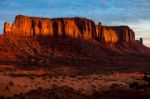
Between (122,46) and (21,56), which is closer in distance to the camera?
(21,56)

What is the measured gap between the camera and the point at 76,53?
102438 millimetres

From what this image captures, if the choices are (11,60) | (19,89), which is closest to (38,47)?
(11,60)

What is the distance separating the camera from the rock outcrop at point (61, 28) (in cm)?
10919

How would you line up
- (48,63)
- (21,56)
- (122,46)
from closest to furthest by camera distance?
(48,63) → (21,56) → (122,46)

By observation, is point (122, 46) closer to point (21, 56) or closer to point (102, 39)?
point (102, 39)

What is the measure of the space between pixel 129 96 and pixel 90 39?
102m

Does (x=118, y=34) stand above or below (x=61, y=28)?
below

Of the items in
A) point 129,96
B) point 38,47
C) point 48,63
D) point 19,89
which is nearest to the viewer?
point 129,96

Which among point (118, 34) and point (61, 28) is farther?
point (118, 34)

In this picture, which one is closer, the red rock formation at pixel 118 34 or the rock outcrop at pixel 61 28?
the rock outcrop at pixel 61 28

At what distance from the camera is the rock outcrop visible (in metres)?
109

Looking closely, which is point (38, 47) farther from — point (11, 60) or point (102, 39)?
point (102, 39)

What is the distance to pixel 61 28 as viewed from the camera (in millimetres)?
120375

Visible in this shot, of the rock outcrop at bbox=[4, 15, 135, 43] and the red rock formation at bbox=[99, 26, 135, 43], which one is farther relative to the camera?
the red rock formation at bbox=[99, 26, 135, 43]
